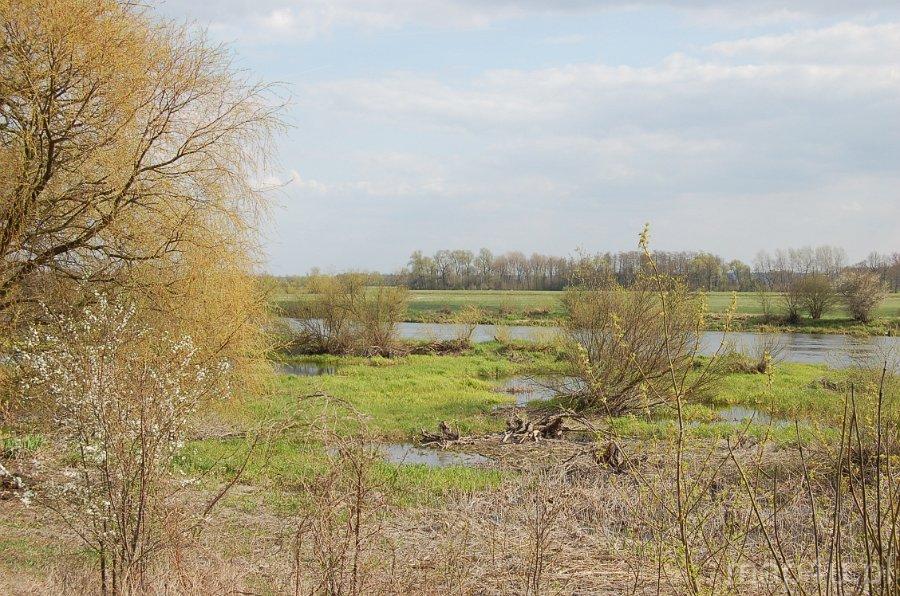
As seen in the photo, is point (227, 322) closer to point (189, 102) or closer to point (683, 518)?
point (189, 102)

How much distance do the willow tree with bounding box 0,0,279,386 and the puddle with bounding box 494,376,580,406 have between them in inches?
387

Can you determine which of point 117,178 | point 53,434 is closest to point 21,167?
point 117,178

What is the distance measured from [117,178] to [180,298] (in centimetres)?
212

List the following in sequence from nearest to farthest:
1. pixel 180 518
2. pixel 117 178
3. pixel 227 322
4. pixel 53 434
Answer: pixel 180 518
pixel 53 434
pixel 117 178
pixel 227 322

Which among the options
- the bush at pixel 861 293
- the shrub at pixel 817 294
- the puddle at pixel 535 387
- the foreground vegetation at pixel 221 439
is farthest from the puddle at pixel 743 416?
the bush at pixel 861 293

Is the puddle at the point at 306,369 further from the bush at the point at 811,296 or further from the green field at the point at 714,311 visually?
the bush at the point at 811,296

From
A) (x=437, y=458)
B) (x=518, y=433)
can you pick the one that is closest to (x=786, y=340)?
(x=518, y=433)

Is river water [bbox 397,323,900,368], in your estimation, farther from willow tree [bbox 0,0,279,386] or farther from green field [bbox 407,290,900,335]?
willow tree [bbox 0,0,279,386]

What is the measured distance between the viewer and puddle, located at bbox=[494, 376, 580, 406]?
20141 mm

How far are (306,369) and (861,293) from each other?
3304cm

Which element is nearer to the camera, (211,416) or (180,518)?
(180,518)

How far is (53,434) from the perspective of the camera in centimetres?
835

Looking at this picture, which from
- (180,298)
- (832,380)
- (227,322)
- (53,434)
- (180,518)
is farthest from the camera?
(832,380)

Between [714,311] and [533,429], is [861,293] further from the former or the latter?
[533,429]
